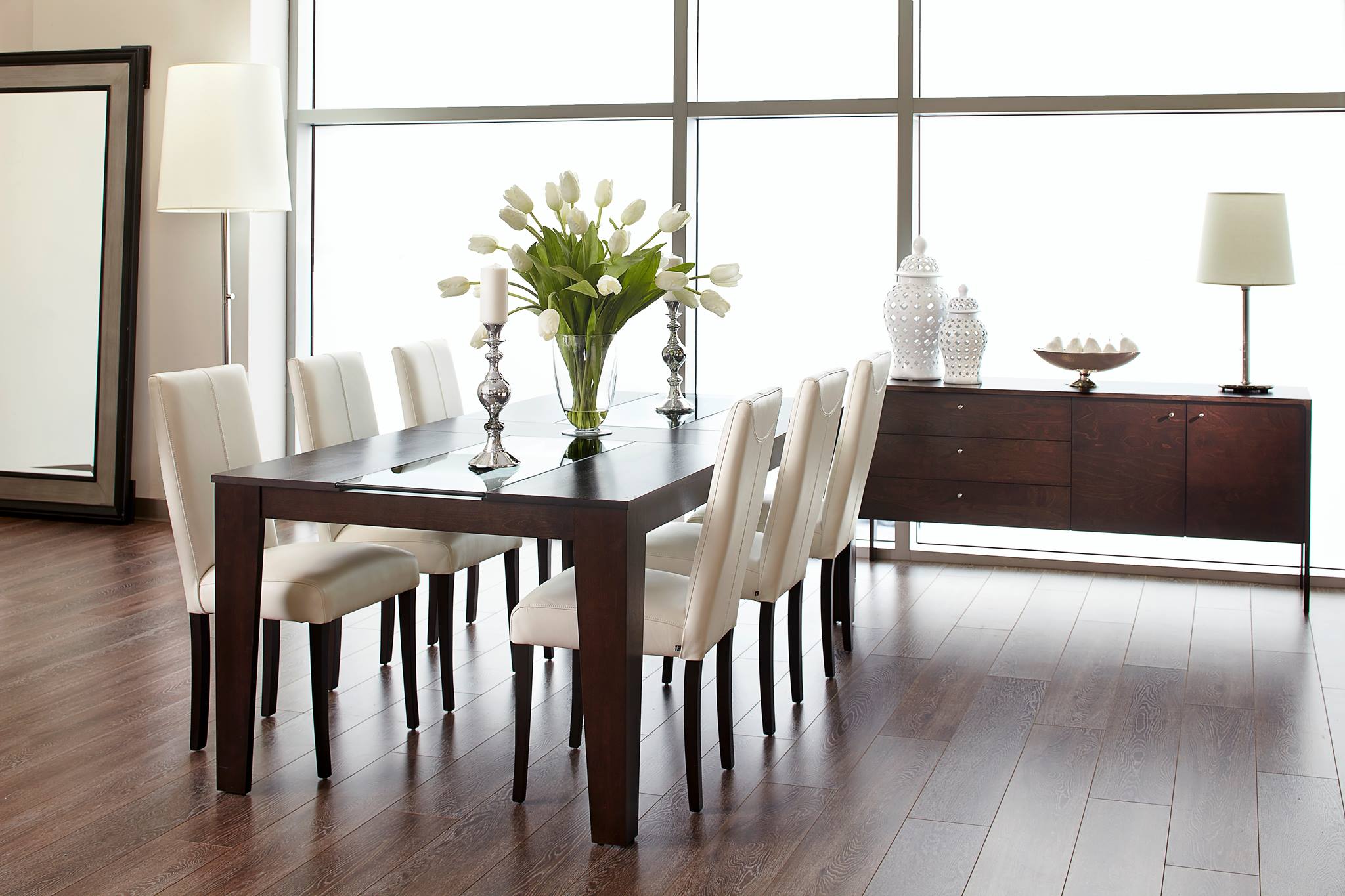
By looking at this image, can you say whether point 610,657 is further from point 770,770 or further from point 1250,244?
point 1250,244

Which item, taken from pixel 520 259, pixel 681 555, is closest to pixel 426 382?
pixel 520 259

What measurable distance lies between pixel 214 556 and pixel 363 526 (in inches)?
23.6

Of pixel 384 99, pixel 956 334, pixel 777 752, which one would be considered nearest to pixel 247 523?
pixel 777 752

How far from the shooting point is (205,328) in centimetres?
597

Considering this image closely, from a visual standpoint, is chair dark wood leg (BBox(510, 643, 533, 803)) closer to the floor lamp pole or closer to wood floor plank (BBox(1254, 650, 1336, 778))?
wood floor plank (BBox(1254, 650, 1336, 778))

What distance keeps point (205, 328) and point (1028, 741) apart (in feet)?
13.7

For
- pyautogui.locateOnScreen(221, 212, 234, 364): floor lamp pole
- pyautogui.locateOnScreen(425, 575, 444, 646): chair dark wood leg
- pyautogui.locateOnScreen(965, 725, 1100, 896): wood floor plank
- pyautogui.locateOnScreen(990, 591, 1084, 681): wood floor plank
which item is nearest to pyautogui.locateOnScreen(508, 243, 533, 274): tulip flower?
pyautogui.locateOnScreen(425, 575, 444, 646): chair dark wood leg

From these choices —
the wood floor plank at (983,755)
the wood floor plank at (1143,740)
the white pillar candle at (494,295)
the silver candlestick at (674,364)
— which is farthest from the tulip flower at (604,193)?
the wood floor plank at (1143,740)

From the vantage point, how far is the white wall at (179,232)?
589cm

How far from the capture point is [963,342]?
16.4 ft

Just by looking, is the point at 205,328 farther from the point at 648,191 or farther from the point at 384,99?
the point at 648,191

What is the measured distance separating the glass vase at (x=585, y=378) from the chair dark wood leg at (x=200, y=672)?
3.56 ft

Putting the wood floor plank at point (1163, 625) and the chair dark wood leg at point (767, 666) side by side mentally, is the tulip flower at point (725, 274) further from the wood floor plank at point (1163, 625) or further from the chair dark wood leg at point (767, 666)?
the wood floor plank at point (1163, 625)

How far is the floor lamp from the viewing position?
4984 millimetres
